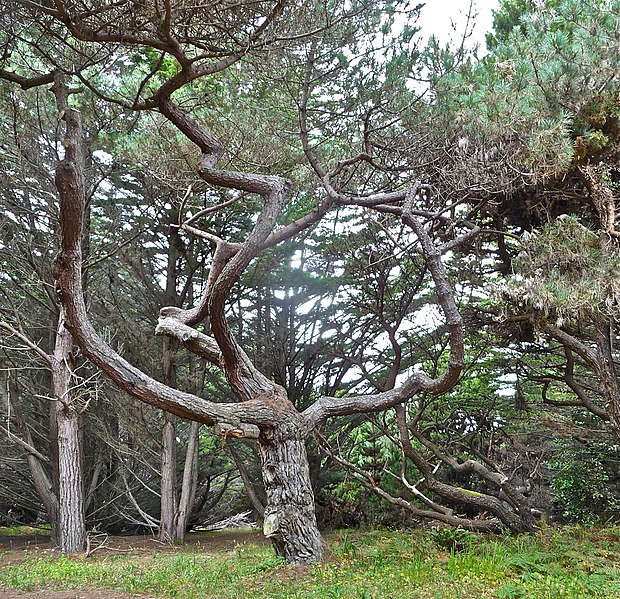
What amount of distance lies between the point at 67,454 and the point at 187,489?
2204mm

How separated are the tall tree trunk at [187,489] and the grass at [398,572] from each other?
8.19 feet

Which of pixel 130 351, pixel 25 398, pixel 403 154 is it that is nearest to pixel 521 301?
pixel 403 154

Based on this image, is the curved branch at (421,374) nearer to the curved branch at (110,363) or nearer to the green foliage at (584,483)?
the curved branch at (110,363)

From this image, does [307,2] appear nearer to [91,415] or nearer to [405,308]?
[405,308]

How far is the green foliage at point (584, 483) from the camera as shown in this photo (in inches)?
328

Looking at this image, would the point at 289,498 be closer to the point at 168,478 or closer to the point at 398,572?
the point at 398,572

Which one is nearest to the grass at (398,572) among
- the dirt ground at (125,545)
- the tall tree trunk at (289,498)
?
the tall tree trunk at (289,498)

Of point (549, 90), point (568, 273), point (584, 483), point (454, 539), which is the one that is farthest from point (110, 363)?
point (584, 483)

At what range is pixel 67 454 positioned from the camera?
765 cm

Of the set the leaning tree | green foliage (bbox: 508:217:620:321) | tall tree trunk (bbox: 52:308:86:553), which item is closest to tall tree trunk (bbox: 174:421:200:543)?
tall tree trunk (bbox: 52:308:86:553)

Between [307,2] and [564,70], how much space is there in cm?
261

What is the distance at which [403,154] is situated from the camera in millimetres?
6051

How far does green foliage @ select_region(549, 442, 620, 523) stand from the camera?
833 centimetres

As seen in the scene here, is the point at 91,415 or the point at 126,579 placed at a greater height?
the point at 91,415
